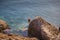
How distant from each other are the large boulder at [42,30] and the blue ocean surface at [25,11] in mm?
453

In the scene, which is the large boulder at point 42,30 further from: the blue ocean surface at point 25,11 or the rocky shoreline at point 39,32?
the blue ocean surface at point 25,11

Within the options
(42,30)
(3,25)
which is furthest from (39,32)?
(3,25)

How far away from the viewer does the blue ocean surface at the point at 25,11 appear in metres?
2.77

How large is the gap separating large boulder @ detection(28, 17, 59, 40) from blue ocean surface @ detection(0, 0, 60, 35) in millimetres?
453

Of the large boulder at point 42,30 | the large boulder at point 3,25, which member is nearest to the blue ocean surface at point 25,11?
the large boulder at point 3,25

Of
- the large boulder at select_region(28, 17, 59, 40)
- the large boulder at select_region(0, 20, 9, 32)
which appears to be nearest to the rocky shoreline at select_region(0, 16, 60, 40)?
the large boulder at select_region(28, 17, 59, 40)

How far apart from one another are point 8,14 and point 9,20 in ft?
0.38

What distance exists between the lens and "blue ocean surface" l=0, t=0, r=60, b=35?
2.77 m

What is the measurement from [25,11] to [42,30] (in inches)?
34.7

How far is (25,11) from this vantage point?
114 inches

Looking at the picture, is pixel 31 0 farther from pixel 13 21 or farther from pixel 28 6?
pixel 13 21

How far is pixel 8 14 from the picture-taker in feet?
9.55

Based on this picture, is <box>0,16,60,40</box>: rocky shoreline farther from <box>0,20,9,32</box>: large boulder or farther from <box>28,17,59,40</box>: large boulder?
<box>0,20,9,32</box>: large boulder

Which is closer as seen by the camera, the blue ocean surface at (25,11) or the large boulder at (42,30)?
the large boulder at (42,30)
